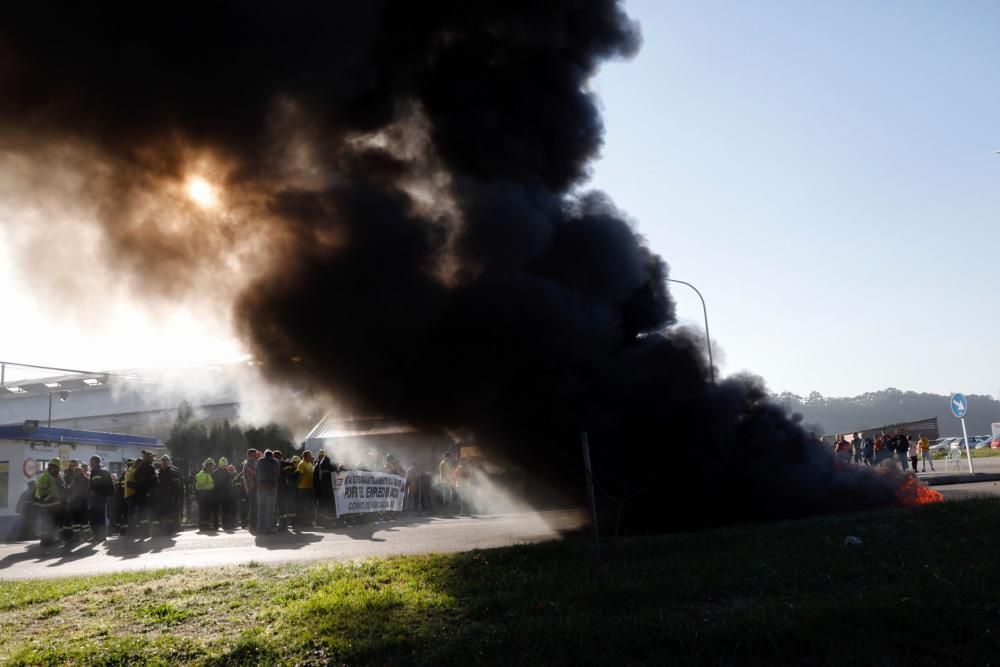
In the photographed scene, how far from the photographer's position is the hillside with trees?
500 ft

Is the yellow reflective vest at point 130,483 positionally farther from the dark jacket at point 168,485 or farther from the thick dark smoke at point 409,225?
the thick dark smoke at point 409,225

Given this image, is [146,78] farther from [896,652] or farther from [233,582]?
[896,652]

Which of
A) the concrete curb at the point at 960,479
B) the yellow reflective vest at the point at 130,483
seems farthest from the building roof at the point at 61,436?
the concrete curb at the point at 960,479

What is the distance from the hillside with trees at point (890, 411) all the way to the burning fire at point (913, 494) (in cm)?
13988

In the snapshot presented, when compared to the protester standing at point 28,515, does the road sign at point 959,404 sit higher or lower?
higher

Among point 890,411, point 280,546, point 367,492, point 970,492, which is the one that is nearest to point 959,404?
point 970,492

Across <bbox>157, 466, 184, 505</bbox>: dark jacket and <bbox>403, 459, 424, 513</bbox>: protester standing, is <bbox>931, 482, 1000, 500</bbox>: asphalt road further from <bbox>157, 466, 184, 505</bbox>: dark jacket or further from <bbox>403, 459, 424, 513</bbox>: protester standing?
<bbox>157, 466, 184, 505</bbox>: dark jacket

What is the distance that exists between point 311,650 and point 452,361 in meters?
6.46

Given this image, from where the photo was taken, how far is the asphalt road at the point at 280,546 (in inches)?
452

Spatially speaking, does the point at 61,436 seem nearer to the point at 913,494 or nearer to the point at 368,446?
the point at 368,446

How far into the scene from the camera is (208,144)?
1138 cm

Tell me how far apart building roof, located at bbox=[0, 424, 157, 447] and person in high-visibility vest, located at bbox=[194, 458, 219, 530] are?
8.26 meters

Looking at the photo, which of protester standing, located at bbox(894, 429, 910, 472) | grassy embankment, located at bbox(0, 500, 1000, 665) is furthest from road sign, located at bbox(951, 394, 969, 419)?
grassy embankment, located at bbox(0, 500, 1000, 665)

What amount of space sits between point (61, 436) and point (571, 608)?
24.3m
